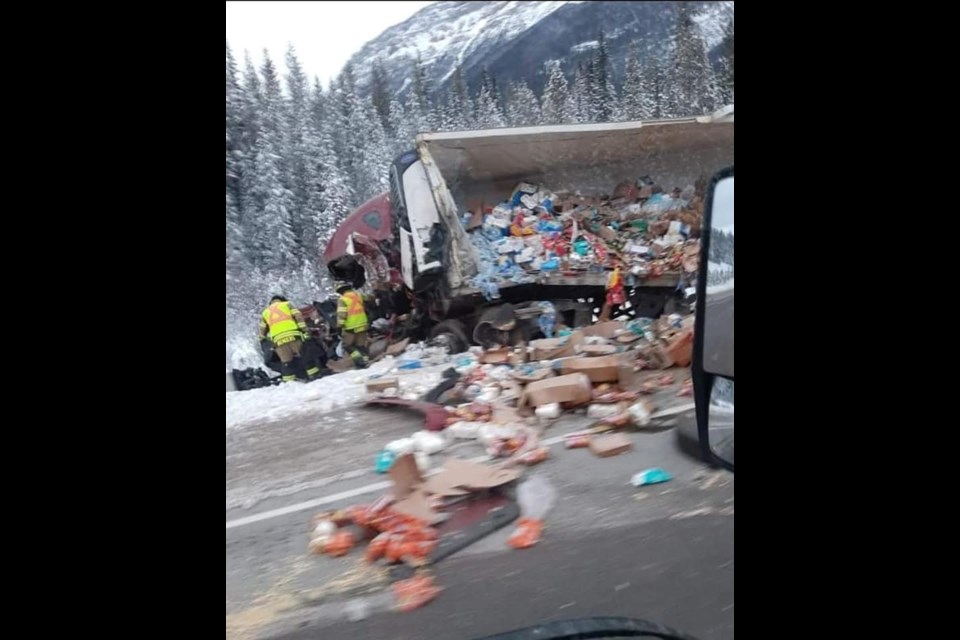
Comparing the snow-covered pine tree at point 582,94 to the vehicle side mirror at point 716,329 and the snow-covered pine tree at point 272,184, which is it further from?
the snow-covered pine tree at point 272,184

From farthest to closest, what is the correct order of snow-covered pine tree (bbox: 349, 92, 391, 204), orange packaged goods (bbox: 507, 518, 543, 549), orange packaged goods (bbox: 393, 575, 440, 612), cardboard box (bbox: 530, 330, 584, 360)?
cardboard box (bbox: 530, 330, 584, 360)
snow-covered pine tree (bbox: 349, 92, 391, 204)
orange packaged goods (bbox: 507, 518, 543, 549)
orange packaged goods (bbox: 393, 575, 440, 612)

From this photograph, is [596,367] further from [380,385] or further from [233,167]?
[233,167]

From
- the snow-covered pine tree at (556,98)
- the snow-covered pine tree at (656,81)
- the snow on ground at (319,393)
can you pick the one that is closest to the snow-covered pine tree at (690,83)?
the snow-covered pine tree at (656,81)

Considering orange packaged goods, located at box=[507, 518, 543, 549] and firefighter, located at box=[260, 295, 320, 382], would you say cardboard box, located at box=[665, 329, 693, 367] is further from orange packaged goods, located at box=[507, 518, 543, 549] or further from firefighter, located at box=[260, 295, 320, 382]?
firefighter, located at box=[260, 295, 320, 382]

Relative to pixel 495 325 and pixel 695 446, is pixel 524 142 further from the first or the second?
pixel 695 446

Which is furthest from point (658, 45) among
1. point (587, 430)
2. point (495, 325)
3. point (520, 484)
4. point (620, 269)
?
point (520, 484)

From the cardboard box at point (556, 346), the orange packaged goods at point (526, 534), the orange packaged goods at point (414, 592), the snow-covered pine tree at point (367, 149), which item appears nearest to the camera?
the orange packaged goods at point (414, 592)

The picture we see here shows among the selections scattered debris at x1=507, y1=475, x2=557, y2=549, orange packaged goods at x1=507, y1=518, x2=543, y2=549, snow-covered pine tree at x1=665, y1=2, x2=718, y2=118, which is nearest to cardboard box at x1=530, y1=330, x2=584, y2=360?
scattered debris at x1=507, y1=475, x2=557, y2=549
